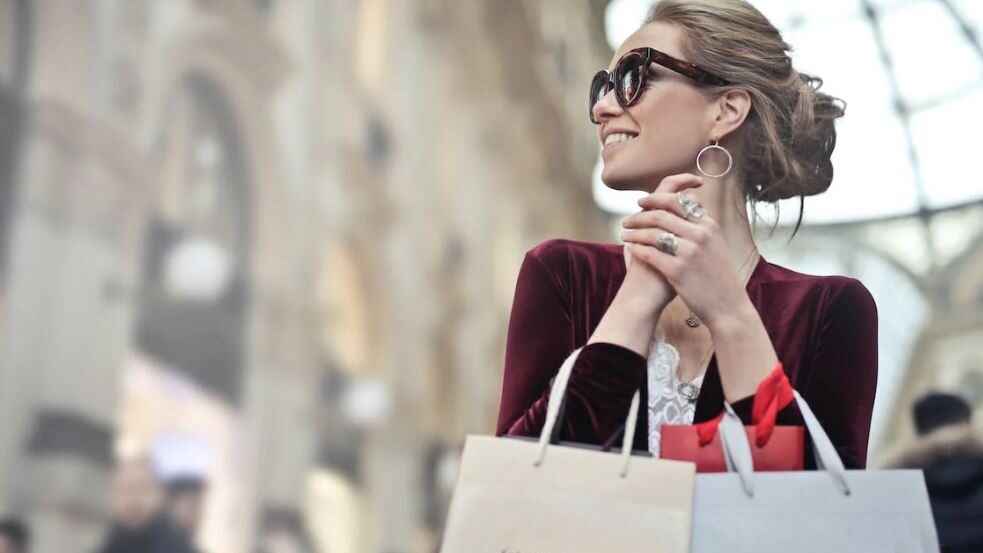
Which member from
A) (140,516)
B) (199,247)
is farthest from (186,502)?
(199,247)

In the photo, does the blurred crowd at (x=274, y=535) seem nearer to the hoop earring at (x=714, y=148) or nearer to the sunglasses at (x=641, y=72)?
the hoop earring at (x=714, y=148)

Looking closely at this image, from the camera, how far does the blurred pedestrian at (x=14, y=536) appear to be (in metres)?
5.16

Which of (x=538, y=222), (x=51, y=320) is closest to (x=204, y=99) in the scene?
(x=51, y=320)

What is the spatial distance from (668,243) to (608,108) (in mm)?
277

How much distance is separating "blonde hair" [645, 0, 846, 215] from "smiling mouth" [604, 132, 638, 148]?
0.41 ft

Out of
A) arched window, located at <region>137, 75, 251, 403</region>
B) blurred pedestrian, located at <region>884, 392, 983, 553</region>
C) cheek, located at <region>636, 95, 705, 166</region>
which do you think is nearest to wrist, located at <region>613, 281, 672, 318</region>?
cheek, located at <region>636, 95, 705, 166</region>

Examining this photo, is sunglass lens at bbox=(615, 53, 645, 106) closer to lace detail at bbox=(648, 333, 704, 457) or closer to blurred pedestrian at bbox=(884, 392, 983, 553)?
lace detail at bbox=(648, 333, 704, 457)

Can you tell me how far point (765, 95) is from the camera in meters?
1.57

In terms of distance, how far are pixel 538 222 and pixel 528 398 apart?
19047 mm

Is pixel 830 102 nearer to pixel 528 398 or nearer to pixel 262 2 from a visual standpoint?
pixel 528 398

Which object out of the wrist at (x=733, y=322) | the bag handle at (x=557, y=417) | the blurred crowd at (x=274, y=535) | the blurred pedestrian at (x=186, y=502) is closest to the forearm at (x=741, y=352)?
the wrist at (x=733, y=322)

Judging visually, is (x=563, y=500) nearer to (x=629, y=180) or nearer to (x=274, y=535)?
(x=629, y=180)

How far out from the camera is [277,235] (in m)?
8.45

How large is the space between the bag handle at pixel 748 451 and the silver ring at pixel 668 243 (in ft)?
0.66
